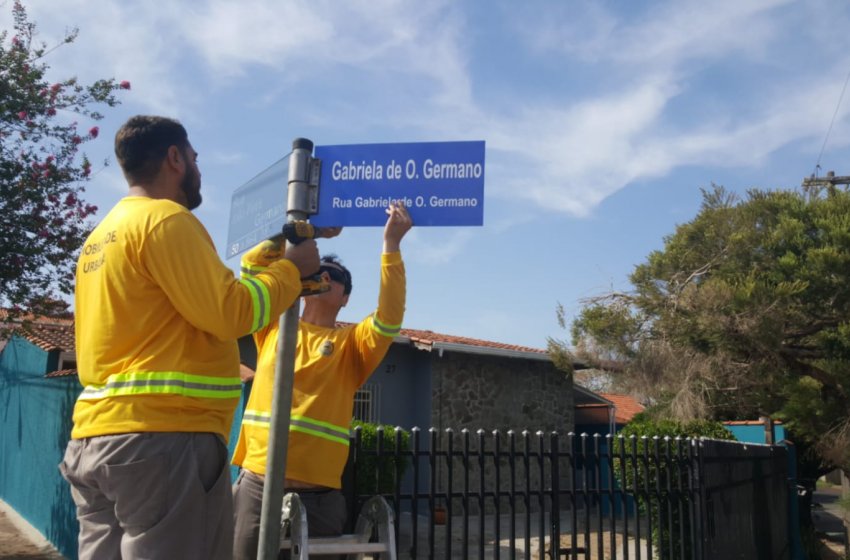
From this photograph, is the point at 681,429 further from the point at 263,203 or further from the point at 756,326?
the point at 263,203

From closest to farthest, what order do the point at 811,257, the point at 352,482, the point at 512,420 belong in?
the point at 352,482 < the point at 811,257 < the point at 512,420

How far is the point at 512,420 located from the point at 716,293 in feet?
19.9

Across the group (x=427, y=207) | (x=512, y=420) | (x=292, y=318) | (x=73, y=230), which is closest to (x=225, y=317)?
(x=292, y=318)

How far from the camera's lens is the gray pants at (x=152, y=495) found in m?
1.95

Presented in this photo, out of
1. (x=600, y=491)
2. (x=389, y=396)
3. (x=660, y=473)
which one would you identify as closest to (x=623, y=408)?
(x=389, y=396)

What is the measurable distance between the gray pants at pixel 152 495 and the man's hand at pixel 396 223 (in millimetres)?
984

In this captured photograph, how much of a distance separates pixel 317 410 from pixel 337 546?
53 cm

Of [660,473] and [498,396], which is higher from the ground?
[498,396]

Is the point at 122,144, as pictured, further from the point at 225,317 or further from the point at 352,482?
the point at 352,482

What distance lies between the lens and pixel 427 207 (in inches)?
103

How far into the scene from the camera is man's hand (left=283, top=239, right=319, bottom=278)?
2.37 meters

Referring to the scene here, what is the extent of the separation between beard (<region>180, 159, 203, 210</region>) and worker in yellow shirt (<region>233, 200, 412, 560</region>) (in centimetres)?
43

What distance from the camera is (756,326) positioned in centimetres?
1079

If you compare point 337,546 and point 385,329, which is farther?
point 385,329
